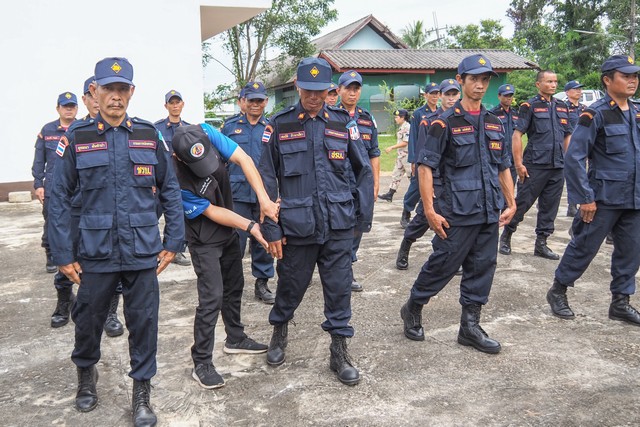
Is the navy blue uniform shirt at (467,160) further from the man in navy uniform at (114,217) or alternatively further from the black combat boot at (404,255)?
the black combat boot at (404,255)

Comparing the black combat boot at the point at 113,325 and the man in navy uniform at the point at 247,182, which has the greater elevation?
the man in navy uniform at the point at 247,182

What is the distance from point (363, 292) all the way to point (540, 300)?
62.5 inches

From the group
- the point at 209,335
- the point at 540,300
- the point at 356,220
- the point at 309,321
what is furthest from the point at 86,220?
the point at 540,300

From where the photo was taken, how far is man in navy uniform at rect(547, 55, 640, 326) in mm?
4441

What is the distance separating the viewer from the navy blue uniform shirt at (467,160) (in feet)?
13.0

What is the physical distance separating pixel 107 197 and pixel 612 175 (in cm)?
368

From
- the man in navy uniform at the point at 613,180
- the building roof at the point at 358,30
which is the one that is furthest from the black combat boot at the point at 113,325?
the building roof at the point at 358,30

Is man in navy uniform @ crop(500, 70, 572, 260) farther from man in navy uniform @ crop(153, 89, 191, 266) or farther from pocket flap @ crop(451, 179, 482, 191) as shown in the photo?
man in navy uniform @ crop(153, 89, 191, 266)

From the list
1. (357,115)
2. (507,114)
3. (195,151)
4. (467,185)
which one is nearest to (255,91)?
(357,115)

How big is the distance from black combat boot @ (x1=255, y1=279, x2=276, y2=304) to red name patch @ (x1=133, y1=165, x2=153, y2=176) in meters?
2.34

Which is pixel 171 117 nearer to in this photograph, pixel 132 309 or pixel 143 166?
pixel 143 166

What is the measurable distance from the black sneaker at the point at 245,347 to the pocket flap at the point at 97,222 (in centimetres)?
142

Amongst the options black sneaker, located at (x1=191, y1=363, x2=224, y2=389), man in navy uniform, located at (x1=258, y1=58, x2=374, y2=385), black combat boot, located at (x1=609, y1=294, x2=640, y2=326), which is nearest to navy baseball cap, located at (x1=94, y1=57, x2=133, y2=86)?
man in navy uniform, located at (x1=258, y1=58, x2=374, y2=385)

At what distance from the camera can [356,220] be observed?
3.78 meters
